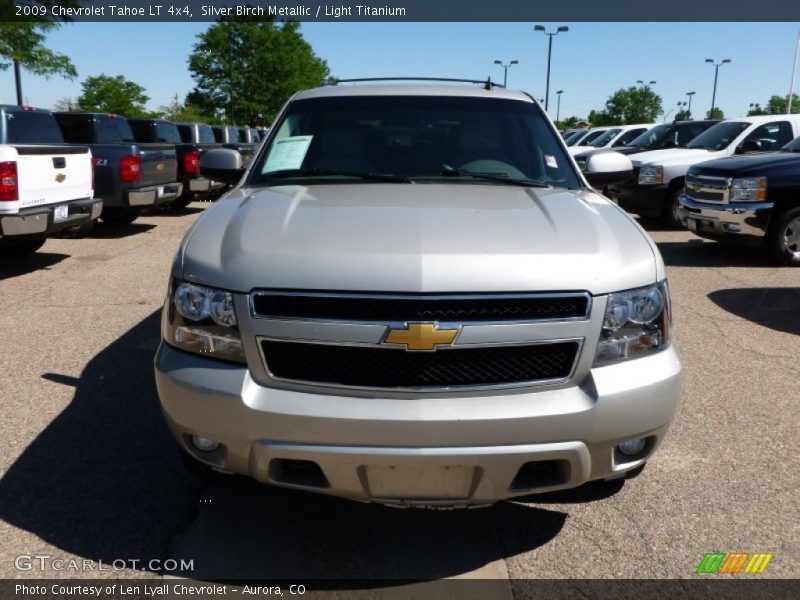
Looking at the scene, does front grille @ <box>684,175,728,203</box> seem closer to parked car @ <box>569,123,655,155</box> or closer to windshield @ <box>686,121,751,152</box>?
windshield @ <box>686,121,751,152</box>

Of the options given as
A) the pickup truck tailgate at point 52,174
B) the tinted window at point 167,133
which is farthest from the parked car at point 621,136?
the pickup truck tailgate at point 52,174

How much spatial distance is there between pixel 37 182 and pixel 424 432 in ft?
22.5

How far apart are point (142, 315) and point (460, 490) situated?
4558 millimetres

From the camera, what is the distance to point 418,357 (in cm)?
236

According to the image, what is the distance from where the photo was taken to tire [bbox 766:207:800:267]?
339 inches

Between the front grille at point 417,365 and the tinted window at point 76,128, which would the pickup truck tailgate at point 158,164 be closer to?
the tinted window at point 76,128

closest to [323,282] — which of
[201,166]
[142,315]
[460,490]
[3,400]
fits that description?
[460,490]

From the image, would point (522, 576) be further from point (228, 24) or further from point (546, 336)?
point (228, 24)

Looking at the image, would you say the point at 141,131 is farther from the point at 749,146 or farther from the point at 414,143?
the point at 414,143

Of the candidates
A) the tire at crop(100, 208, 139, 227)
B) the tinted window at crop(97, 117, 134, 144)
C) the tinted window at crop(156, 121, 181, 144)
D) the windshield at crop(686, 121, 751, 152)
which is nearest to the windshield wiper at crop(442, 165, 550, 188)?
the tinted window at crop(97, 117, 134, 144)

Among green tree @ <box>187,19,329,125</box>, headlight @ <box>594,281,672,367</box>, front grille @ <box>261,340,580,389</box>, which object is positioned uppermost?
green tree @ <box>187,19,329,125</box>

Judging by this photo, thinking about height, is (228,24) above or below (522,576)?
above

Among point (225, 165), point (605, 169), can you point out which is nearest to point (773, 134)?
point (605, 169)

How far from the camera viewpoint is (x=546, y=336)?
2.37 metres
